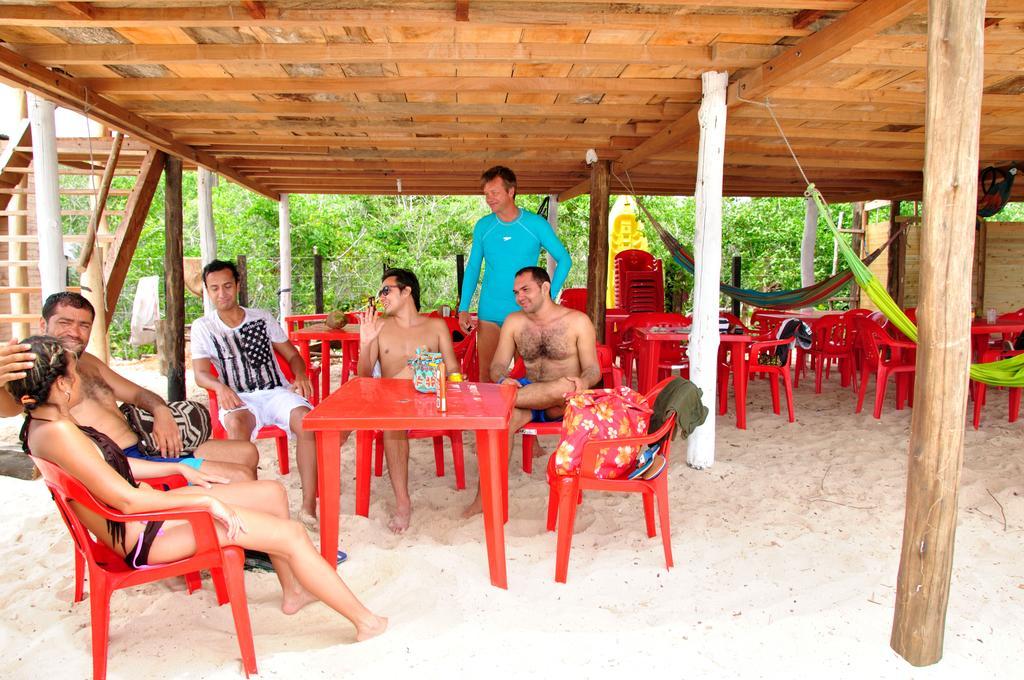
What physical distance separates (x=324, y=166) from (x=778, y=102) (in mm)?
4513

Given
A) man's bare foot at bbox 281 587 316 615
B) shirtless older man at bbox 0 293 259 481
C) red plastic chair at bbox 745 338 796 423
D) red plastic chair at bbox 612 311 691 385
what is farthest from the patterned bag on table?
red plastic chair at bbox 612 311 691 385

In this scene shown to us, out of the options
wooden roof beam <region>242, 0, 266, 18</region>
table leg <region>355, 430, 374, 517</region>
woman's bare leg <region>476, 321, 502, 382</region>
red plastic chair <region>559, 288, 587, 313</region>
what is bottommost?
table leg <region>355, 430, 374, 517</region>

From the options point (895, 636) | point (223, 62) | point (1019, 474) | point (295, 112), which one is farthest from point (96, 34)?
point (1019, 474)

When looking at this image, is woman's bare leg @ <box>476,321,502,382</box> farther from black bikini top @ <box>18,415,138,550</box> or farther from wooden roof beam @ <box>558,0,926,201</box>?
black bikini top @ <box>18,415,138,550</box>

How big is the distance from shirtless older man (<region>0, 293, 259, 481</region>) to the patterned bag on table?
4.15 ft

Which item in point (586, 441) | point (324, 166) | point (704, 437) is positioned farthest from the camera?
point (324, 166)

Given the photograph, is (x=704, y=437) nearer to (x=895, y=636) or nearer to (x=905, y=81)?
(x=895, y=636)

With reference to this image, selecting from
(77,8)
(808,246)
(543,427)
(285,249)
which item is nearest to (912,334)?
(543,427)

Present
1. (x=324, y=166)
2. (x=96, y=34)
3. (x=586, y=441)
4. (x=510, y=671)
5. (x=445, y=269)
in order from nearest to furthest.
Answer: (x=510, y=671) < (x=586, y=441) < (x=96, y=34) < (x=324, y=166) < (x=445, y=269)

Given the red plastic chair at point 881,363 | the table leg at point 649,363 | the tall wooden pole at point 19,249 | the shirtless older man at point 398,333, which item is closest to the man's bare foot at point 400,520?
the shirtless older man at point 398,333

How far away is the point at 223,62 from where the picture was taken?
371cm

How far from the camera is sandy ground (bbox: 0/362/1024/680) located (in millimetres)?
1993

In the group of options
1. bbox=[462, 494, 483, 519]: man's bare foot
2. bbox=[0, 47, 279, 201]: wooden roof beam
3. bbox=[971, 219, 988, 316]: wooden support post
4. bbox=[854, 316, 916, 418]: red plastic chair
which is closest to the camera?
bbox=[462, 494, 483, 519]: man's bare foot

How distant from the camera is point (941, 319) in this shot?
1883 millimetres
